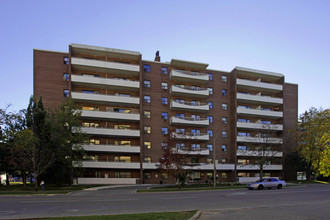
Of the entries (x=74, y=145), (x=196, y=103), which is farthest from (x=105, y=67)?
(x=196, y=103)

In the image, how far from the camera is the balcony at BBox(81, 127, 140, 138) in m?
39.2

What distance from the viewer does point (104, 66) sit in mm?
41844

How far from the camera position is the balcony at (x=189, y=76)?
45684 mm

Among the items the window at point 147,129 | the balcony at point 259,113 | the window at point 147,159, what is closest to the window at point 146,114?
the window at point 147,129

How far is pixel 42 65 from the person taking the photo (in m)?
41.3

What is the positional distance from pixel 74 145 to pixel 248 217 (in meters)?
29.0

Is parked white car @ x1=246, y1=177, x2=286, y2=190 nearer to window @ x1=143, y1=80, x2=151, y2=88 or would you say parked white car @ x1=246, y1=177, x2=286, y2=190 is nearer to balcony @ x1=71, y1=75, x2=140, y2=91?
balcony @ x1=71, y1=75, x2=140, y2=91

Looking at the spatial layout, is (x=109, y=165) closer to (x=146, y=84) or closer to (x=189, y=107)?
(x=146, y=84)

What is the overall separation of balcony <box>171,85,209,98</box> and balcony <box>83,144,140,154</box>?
43.4ft

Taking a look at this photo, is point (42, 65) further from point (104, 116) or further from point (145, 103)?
point (145, 103)

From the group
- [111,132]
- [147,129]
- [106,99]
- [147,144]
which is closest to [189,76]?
[147,129]

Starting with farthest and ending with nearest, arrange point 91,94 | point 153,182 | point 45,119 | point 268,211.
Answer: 1. point 153,182
2. point 91,94
3. point 45,119
4. point 268,211

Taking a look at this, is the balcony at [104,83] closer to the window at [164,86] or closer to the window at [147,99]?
the window at [147,99]

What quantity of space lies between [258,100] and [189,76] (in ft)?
54.8
